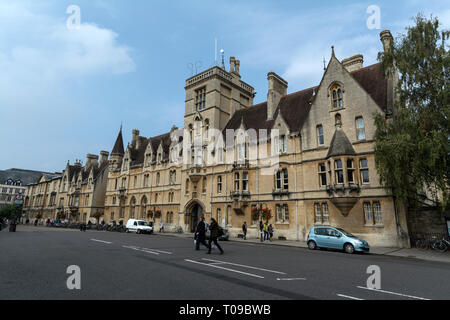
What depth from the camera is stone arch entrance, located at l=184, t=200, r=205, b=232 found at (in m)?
36.0

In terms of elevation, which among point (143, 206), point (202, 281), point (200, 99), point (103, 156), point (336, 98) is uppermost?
point (200, 99)

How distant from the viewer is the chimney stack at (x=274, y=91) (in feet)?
107

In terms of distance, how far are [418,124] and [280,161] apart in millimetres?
12279

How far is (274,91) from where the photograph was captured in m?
33.2

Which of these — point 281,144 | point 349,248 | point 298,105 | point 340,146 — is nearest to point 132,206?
point 281,144

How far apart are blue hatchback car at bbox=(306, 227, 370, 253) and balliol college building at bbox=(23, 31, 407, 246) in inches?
181

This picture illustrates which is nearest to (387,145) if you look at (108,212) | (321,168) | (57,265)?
(321,168)

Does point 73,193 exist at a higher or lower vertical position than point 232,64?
lower

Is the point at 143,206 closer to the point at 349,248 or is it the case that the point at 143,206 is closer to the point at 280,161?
the point at 280,161

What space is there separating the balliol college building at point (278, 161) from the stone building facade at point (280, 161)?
91mm

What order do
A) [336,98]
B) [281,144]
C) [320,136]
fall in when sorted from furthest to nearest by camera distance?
[281,144], [320,136], [336,98]

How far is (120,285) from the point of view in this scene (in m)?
6.90
